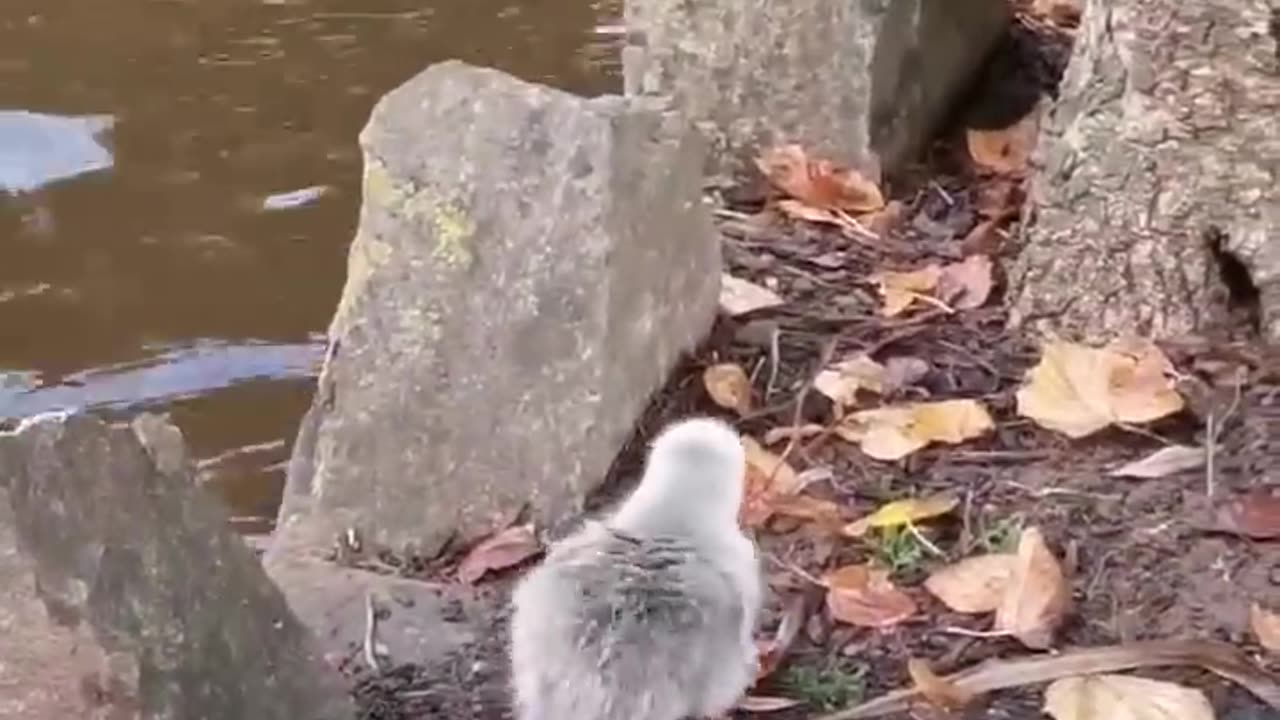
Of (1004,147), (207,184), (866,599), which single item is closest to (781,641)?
(866,599)

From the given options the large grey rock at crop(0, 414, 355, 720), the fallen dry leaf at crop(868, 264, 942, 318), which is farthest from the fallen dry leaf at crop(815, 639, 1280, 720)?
the fallen dry leaf at crop(868, 264, 942, 318)

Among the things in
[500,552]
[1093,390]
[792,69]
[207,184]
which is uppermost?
[792,69]

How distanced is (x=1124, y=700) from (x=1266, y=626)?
0.20 metres

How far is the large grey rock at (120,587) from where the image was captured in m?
1.99

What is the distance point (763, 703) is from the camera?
93.0 inches

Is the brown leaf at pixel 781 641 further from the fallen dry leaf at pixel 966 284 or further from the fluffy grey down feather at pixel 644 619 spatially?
the fallen dry leaf at pixel 966 284

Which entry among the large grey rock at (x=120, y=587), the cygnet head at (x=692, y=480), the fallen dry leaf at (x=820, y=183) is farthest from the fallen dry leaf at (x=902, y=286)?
the large grey rock at (x=120, y=587)

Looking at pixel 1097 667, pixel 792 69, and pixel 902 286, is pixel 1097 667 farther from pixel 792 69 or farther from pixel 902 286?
pixel 792 69

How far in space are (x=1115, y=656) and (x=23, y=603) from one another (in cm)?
105

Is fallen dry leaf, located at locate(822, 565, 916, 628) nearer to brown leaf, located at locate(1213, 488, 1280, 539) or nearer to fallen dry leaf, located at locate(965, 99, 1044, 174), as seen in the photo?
brown leaf, located at locate(1213, 488, 1280, 539)

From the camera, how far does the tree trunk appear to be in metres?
2.92

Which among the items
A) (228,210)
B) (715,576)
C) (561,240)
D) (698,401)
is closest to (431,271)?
(561,240)

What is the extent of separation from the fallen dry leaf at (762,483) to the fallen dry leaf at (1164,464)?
1.23 ft

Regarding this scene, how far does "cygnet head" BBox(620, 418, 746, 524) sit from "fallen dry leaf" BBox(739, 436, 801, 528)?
0.31m
